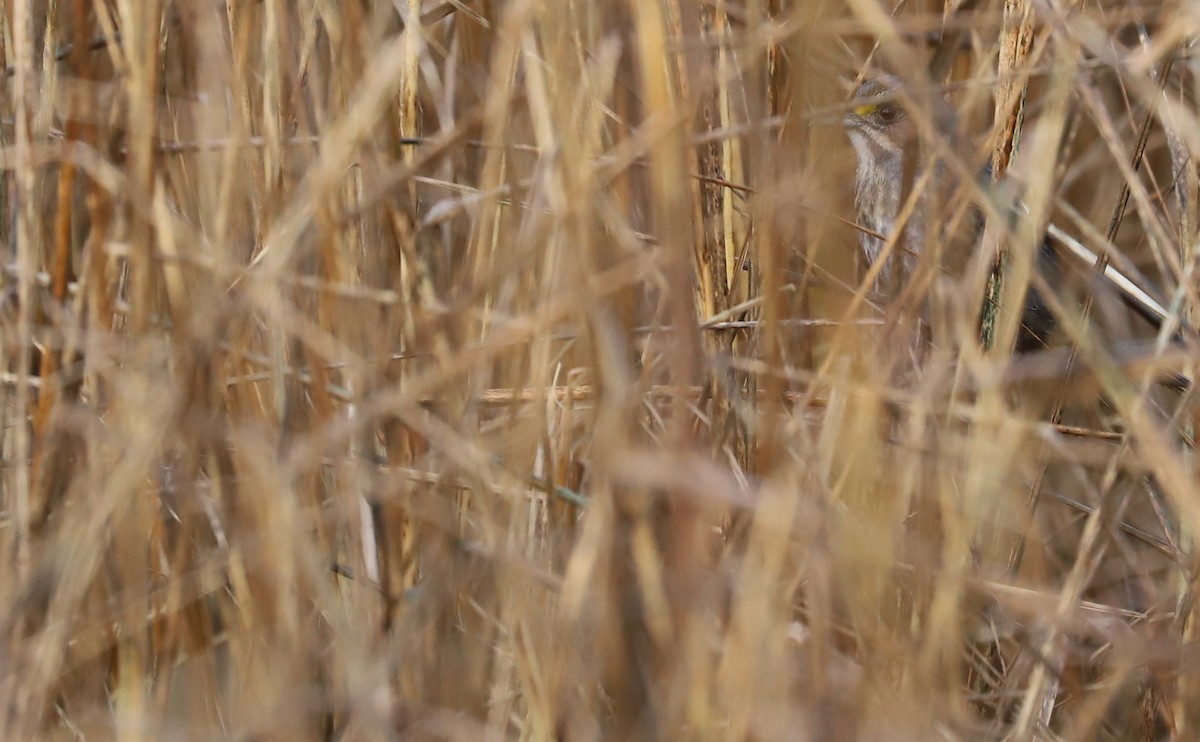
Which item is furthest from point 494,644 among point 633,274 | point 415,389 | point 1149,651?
point 1149,651

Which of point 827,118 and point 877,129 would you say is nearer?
point 827,118

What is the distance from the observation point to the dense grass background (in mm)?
715

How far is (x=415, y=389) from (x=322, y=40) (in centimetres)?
67

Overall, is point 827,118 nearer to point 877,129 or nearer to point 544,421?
point 544,421

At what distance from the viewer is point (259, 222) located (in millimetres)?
1128

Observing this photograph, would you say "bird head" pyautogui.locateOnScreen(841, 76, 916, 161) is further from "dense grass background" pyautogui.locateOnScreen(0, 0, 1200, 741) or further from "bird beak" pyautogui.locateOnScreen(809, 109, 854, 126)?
"bird beak" pyautogui.locateOnScreen(809, 109, 854, 126)

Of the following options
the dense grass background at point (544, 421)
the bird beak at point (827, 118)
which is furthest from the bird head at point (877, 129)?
the bird beak at point (827, 118)

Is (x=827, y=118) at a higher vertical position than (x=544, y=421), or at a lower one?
higher

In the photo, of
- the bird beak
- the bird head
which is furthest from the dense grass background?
the bird head

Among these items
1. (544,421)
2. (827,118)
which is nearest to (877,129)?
(827,118)

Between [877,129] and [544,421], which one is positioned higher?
[877,129]

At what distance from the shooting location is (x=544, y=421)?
0.89 meters

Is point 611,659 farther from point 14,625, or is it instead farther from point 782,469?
point 14,625

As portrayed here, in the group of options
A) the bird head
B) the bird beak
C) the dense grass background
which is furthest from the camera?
the bird head
